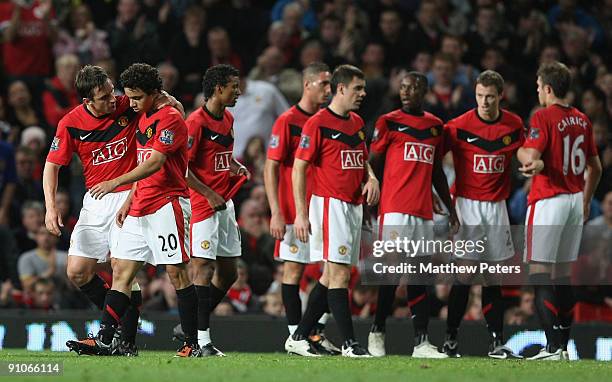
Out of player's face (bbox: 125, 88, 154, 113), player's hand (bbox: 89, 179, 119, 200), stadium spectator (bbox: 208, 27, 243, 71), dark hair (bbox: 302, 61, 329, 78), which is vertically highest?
stadium spectator (bbox: 208, 27, 243, 71)

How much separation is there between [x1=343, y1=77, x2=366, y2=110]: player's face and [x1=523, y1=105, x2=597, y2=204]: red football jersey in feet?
4.61

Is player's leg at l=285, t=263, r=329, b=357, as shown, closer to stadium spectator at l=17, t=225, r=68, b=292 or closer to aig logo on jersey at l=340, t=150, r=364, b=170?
aig logo on jersey at l=340, t=150, r=364, b=170

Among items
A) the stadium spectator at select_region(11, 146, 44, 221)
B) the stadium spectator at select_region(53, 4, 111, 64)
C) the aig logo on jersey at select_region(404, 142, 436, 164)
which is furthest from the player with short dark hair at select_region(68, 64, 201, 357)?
the stadium spectator at select_region(53, 4, 111, 64)

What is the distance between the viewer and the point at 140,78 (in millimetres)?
9055

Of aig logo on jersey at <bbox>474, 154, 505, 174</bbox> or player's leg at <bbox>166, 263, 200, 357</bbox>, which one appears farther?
aig logo on jersey at <bbox>474, 154, 505, 174</bbox>

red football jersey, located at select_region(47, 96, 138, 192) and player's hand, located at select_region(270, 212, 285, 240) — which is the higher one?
red football jersey, located at select_region(47, 96, 138, 192)

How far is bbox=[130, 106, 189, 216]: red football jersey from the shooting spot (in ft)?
29.5

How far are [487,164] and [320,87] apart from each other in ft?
5.23

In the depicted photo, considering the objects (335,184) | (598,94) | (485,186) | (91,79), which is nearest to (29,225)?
(91,79)

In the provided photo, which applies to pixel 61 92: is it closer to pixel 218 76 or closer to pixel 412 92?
pixel 218 76

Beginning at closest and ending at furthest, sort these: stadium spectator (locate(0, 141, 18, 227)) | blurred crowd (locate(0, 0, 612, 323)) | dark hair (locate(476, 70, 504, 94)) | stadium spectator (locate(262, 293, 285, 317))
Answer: dark hair (locate(476, 70, 504, 94))
stadium spectator (locate(262, 293, 285, 317))
blurred crowd (locate(0, 0, 612, 323))
stadium spectator (locate(0, 141, 18, 227))

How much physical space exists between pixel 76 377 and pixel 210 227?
2.85m

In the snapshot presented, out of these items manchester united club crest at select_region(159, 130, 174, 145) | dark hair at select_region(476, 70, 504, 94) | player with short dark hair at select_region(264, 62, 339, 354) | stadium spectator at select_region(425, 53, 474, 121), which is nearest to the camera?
manchester united club crest at select_region(159, 130, 174, 145)

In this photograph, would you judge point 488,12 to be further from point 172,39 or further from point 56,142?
point 56,142
